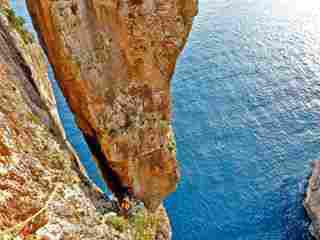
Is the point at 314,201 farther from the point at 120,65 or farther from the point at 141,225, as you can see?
the point at 120,65

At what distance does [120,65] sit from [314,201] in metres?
18.7

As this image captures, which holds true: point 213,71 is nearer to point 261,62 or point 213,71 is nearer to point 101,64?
point 261,62

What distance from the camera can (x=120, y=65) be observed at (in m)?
13.7

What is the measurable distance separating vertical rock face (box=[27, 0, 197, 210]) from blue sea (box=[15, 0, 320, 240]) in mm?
Answer: 11524

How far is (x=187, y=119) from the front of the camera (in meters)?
32.3

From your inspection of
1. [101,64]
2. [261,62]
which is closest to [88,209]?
[101,64]

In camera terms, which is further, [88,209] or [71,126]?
[71,126]

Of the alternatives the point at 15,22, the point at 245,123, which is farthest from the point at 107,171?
the point at 245,123

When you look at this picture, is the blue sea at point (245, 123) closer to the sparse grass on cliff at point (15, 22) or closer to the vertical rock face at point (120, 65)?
the vertical rock face at point (120, 65)

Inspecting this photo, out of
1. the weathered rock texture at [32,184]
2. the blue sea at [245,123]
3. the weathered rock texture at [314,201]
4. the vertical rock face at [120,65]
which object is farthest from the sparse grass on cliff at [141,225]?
the weathered rock texture at [314,201]

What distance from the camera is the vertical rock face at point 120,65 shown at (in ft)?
40.4

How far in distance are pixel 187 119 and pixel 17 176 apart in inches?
1027

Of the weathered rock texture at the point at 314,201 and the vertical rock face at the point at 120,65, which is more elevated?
the vertical rock face at the point at 120,65

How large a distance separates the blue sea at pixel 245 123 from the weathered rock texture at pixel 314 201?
0.75 metres
